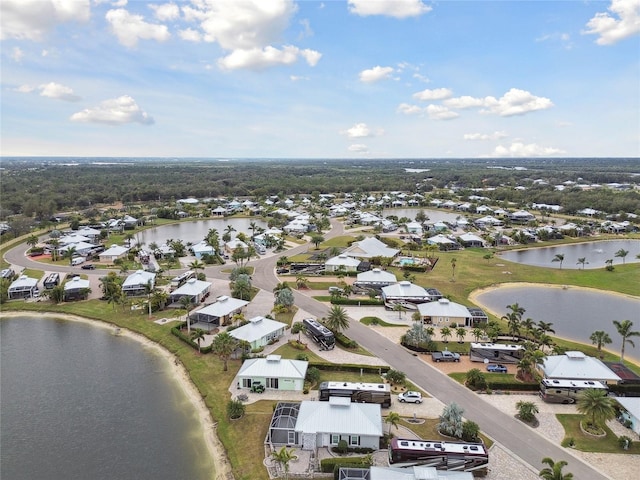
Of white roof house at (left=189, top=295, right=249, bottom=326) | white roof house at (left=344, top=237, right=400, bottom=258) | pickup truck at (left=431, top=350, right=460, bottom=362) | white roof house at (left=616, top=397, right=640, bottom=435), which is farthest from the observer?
white roof house at (left=344, top=237, right=400, bottom=258)

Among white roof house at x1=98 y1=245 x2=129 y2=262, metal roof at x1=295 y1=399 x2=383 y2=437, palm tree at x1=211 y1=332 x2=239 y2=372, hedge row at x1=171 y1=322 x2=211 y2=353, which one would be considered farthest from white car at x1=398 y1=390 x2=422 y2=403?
white roof house at x1=98 y1=245 x2=129 y2=262

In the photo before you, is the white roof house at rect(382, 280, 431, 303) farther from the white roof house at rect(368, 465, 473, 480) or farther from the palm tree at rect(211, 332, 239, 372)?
the white roof house at rect(368, 465, 473, 480)

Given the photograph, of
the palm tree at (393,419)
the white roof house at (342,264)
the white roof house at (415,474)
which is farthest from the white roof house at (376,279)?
the white roof house at (415,474)

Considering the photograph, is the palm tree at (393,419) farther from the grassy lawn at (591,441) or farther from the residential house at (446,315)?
the residential house at (446,315)

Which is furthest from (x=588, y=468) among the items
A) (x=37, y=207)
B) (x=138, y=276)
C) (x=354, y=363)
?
(x=37, y=207)

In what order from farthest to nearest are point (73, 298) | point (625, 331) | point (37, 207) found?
point (37, 207), point (73, 298), point (625, 331)

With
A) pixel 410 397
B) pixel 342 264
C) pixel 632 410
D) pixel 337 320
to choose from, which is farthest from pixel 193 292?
pixel 632 410

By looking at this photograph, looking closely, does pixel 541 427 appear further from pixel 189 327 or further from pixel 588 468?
pixel 189 327

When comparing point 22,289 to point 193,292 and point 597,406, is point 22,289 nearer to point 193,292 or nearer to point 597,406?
point 193,292
